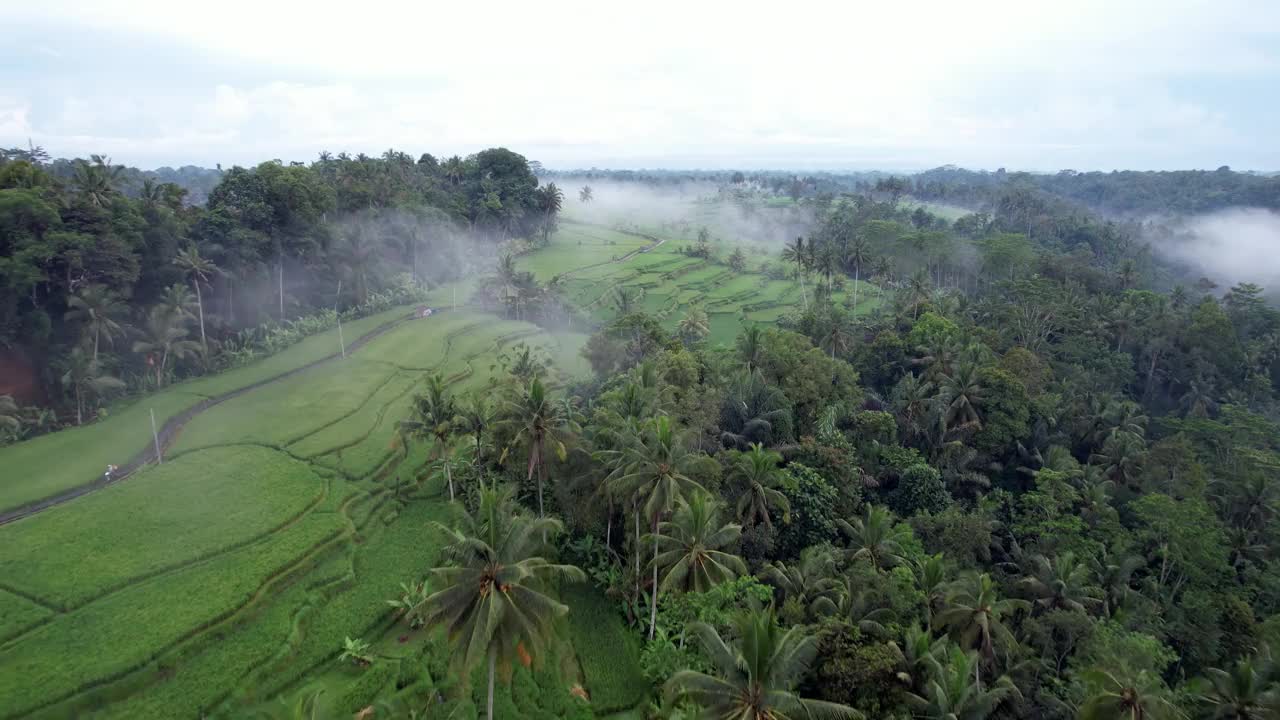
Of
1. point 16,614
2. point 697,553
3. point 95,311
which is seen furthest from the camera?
point 95,311

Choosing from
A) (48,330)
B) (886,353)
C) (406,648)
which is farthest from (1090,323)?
(48,330)

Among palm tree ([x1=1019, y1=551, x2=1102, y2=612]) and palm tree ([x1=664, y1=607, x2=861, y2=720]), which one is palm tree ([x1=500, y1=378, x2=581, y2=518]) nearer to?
palm tree ([x1=664, y1=607, x2=861, y2=720])

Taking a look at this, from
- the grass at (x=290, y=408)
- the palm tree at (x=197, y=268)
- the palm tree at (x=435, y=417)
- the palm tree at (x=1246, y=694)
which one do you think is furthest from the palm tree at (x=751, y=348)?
the palm tree at (x=197, y=268)

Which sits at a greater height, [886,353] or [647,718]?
[886,353]

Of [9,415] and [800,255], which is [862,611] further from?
[800,255]

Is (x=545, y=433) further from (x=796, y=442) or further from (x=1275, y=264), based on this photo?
(x=1275, y=264)

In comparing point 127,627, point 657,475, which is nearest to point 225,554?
point 127,627
